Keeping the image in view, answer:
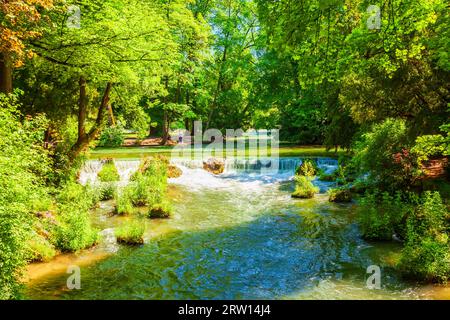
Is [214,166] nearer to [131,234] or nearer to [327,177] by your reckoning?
[327,177]

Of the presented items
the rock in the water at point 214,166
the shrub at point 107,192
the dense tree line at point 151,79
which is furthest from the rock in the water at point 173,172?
the shrub at point 107,192

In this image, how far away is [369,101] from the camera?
15312 mm

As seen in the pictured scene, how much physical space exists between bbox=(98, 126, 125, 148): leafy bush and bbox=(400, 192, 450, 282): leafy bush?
2606cm

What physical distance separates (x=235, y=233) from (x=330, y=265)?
3.51m

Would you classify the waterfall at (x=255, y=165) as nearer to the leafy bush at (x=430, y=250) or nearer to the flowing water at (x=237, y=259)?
the flowing water at (x=237, y=259)

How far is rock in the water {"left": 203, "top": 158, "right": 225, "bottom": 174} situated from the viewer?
76.6 feet

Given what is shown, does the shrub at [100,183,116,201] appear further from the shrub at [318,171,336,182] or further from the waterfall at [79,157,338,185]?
the shrub at [318,171,336,182]

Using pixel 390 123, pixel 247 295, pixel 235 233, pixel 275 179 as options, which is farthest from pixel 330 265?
pixel 275 179

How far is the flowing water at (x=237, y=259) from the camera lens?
797 cm

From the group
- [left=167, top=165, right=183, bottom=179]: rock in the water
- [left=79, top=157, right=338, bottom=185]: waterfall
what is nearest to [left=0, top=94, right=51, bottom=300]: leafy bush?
[left=167, top=165, right=183, bottom=179]: rock in the water

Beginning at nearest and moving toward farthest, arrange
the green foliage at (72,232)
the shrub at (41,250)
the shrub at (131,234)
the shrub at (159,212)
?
the shrub at (41,250)
the green foliage at (72,232)
the shrub at (131,234)
the shrub at (159,212)

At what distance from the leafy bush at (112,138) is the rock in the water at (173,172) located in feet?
37.0

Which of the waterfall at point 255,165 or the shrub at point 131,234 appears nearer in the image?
the shrub at point 131,234
